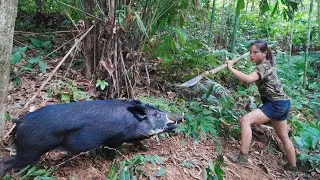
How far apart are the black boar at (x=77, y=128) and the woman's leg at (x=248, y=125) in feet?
3.84

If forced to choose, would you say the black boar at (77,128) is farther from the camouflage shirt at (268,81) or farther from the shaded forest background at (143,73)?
the camouflage shirt at (268,81)

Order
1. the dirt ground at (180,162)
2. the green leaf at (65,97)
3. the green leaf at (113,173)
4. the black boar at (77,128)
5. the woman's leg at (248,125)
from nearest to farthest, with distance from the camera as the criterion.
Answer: the black boar at (77,128) < the green leaf at (113,173) < the dirt ground at (180,162) < the woman's leg at (248,125) < the green leaf at (65,97)

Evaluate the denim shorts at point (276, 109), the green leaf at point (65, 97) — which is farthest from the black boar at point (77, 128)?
the denim shorts at point (276, 109)

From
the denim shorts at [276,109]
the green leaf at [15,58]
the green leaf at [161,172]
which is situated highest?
the green leaf at [15,58]

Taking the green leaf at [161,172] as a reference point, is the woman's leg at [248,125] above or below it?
above

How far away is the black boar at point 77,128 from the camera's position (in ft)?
11.1

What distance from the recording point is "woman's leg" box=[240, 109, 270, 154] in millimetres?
4531

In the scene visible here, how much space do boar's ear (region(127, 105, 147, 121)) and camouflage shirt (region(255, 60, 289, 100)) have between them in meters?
1.52

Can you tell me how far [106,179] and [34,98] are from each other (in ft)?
5.33

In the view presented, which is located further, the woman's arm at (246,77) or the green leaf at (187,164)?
the woman's arm at (246,77)

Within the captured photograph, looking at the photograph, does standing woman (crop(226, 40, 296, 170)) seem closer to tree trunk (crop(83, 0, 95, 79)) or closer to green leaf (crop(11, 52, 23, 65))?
tree trunk (crop(83, 0, 95, 79))

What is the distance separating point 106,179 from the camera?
3.51 m

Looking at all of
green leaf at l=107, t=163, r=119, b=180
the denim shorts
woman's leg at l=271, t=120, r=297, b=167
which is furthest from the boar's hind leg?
woman's leg at l=271, t=120, r=297, b=167

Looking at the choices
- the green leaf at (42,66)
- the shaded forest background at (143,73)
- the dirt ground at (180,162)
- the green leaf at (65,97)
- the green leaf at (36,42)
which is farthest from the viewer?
the green leaf at (36,42)
